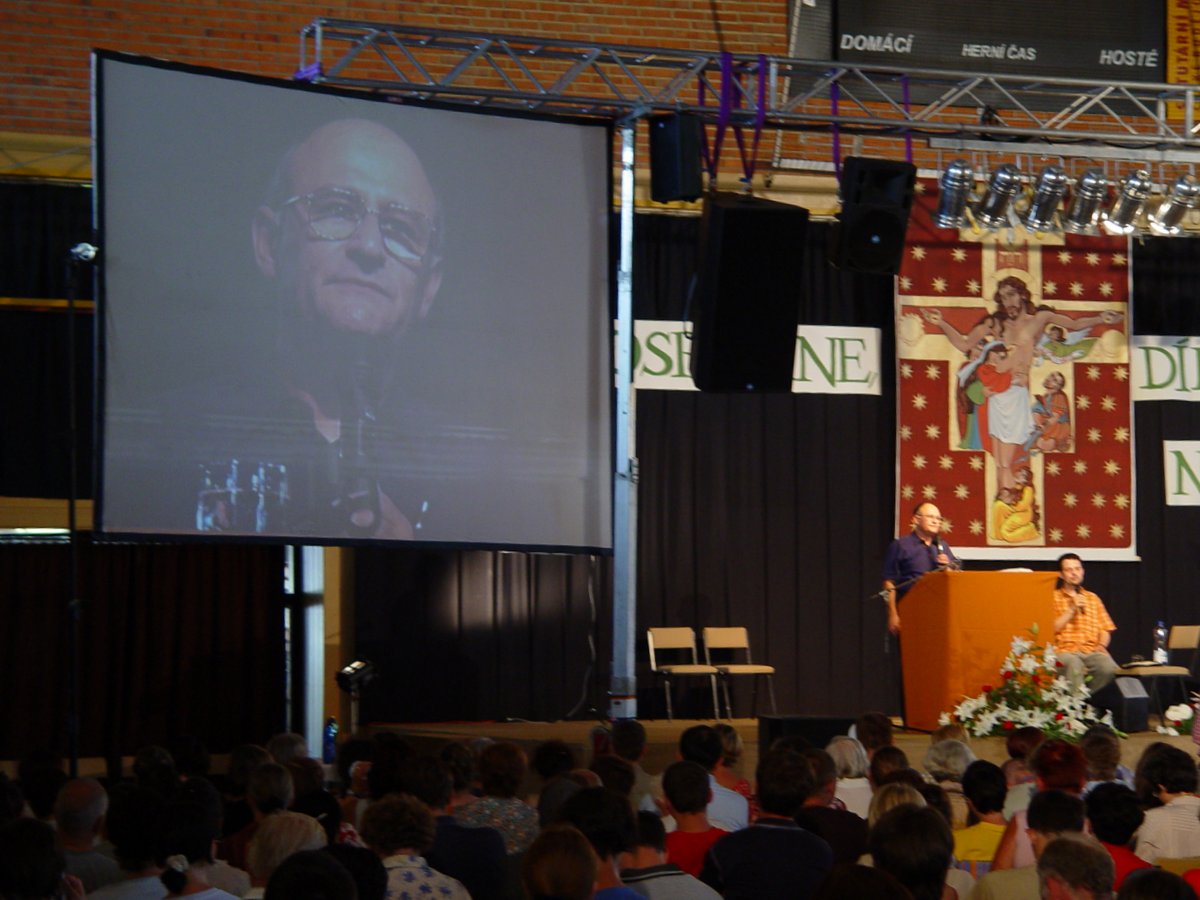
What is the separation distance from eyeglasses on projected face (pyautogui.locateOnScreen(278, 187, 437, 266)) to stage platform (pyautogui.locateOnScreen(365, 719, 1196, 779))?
2.76 meters

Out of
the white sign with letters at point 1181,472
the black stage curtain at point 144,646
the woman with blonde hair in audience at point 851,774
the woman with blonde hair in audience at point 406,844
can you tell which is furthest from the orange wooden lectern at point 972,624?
the woman with blonde hair in audience at point 406,844

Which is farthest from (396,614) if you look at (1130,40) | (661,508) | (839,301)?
(1130,40)

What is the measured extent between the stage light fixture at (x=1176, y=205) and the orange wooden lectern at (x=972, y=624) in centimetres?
304

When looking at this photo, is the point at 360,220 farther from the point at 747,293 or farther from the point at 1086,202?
the point at 1086,202

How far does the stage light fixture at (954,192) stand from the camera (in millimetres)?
10164

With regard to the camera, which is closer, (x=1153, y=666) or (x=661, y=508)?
(x=1153, y=666)

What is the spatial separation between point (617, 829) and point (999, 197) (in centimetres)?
775

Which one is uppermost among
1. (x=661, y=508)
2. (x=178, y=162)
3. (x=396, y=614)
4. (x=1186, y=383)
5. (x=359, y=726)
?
(x=178, y=162)

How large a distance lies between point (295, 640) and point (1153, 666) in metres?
6.01

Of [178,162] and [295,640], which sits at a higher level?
[178,162]

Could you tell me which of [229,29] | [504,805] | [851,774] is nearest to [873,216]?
[851,774]

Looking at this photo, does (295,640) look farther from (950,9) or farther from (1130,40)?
(1130,40)

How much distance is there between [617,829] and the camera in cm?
351

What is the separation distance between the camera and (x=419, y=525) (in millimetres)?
8117
